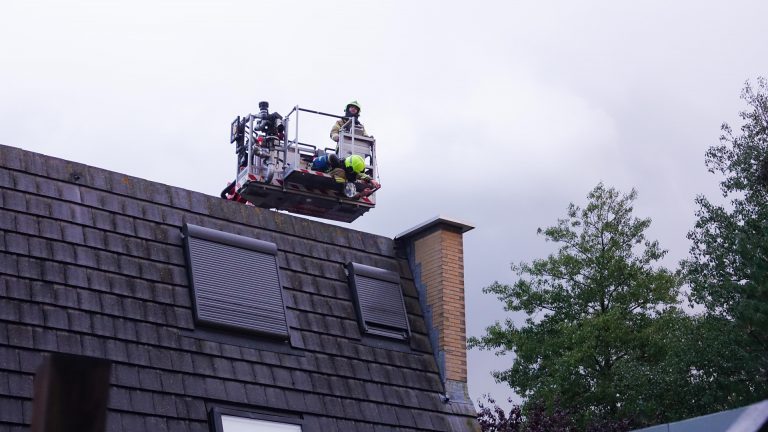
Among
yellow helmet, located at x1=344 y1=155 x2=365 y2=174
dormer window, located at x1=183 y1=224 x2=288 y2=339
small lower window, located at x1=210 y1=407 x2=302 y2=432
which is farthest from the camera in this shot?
yellow helmet, located at x1=344 y1=155 x2=365 y2=174

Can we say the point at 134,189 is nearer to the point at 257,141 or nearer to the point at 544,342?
the point at 257,141

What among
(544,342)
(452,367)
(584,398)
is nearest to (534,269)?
(544,342)

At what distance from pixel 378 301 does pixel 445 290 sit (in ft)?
2.74

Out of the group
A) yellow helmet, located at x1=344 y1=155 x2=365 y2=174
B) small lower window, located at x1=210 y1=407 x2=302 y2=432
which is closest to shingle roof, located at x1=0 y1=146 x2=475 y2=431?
small lower window, located at x1=210 y1=407 x2=302 y2=432

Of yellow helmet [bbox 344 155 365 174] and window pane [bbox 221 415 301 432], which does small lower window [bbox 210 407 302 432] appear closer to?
window pane [bbox 221 415 301 432]

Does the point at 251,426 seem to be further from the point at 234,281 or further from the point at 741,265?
the point at 741,265

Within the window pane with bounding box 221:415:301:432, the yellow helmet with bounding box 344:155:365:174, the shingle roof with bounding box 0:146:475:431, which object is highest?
the yellow helmet with bounding box 344:155:365:174

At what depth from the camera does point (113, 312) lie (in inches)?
382

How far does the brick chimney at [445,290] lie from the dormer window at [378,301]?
14.1 inches

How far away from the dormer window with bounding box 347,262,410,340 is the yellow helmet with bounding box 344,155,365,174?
1059cm

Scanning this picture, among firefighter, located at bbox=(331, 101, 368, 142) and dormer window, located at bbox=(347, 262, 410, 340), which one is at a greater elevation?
firefighter, located at bbox=(331, 101, 368, 142)

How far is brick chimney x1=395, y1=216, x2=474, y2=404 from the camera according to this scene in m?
12.0

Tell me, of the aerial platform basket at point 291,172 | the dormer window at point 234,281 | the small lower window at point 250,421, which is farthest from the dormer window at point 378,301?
the aerial platform basket at point 291,172

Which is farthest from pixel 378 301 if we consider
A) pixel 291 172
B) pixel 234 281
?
pixel 291 172
